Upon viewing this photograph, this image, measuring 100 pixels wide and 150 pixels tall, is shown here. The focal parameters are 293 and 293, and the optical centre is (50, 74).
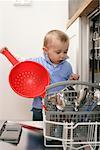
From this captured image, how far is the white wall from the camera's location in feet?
6.05

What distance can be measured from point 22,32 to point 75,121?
1336 millimetres

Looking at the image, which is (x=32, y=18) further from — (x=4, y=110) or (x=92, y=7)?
(x=92, y=7)

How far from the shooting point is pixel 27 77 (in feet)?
2.84

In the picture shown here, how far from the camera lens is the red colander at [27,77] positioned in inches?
33.3

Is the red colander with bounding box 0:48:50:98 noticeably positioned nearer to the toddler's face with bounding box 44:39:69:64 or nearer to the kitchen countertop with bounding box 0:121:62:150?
the kitchen countertop with bounding box 0:121:62:150

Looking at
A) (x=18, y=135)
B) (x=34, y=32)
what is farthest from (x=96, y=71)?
(x=34, y=32)

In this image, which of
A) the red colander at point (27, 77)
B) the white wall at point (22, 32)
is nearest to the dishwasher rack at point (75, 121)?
the red colander at point (27, 77)

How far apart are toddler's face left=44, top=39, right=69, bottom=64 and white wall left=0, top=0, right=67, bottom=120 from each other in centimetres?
51

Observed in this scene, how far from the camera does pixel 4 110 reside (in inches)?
73.2

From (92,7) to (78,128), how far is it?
25.1 inches

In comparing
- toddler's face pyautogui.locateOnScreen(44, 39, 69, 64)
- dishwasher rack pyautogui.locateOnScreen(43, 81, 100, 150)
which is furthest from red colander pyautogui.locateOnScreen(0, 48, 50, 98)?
toddler's face pyautogui.locateOnScreen(44, 39, 69, 64)

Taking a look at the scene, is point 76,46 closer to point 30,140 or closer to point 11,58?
point 11,58

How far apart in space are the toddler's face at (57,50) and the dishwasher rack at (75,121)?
2.31 ft

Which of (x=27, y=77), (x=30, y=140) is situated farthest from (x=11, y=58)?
(x=30, y=140)
